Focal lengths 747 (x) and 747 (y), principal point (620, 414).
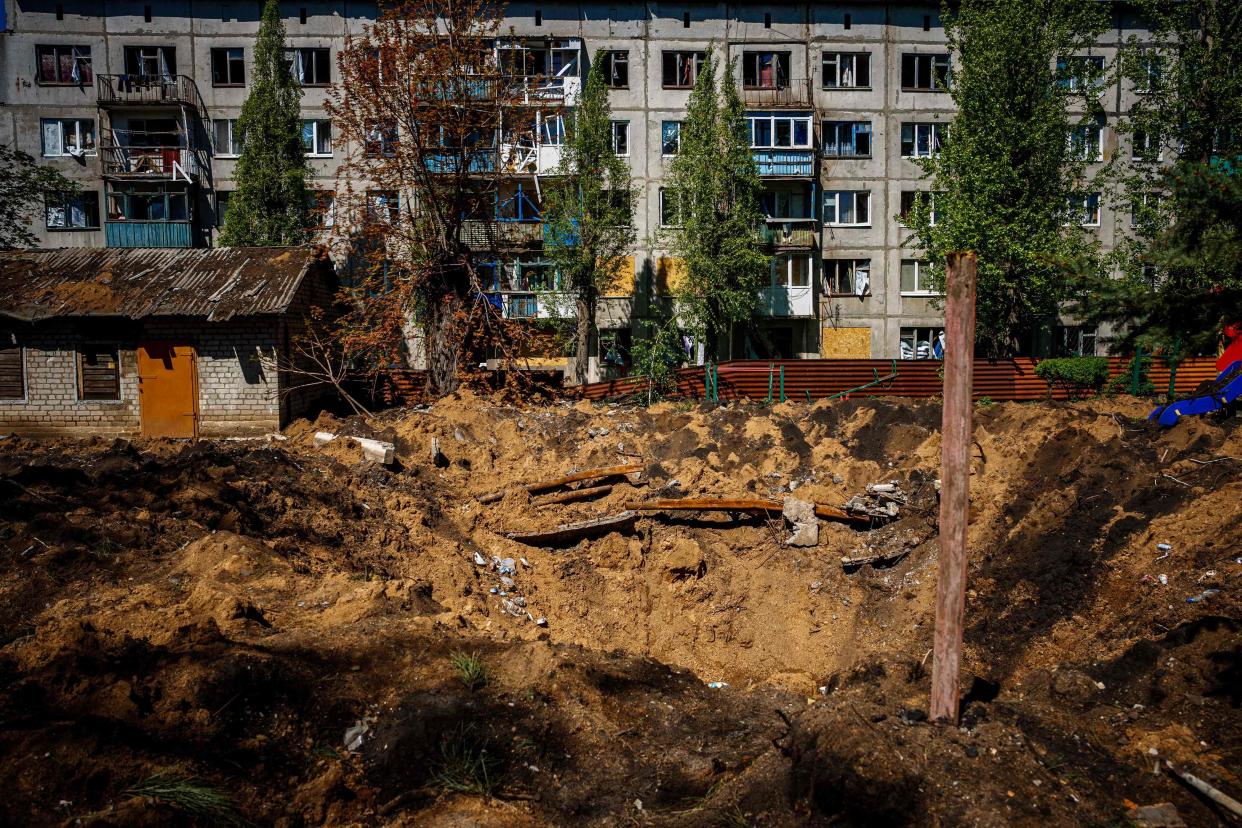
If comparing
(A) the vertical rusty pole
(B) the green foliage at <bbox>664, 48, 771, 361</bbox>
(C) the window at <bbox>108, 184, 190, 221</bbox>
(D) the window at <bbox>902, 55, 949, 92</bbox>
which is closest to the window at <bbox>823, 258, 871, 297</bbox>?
(B) the green foliage at <bbox>664, 48, 771, 361</bbox>

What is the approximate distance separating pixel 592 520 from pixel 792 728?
6817mm

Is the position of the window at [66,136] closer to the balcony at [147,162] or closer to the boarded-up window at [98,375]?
the balcony at [147,162]

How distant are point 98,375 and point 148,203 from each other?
14.8m

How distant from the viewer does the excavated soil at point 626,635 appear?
5.23 meters

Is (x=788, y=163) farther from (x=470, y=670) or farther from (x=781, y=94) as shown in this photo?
(x=470, y=670)

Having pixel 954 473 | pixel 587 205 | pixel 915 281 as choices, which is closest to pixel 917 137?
pixel 915 281

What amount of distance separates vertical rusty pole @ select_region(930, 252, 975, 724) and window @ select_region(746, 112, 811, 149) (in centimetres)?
2631

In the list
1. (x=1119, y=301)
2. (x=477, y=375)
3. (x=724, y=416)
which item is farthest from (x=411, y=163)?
(x=1119, y=301)

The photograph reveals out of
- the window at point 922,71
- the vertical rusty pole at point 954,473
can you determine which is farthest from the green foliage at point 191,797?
the window at point 922,71

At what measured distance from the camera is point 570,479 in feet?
44.3

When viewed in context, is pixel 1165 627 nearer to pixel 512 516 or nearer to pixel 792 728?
pixel 792 728

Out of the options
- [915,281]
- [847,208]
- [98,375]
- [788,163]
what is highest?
[788,163]

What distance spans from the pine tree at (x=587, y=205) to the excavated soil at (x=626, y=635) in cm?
1364

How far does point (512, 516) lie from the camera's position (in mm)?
12992
